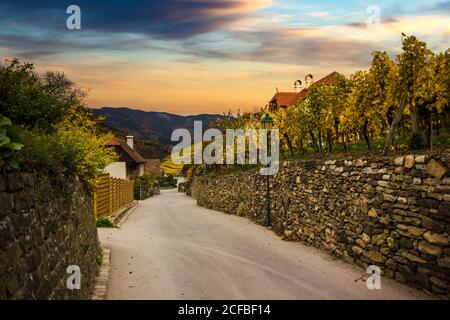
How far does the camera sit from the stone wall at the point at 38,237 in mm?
4062

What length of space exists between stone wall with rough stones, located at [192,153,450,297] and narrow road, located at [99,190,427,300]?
0.39m

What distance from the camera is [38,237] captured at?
16.6 ft

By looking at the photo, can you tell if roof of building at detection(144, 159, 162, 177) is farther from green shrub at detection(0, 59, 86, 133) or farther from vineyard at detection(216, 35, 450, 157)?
green shrub at detection(0, 59, 86, 133)

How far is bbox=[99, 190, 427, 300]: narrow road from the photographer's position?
8180mm

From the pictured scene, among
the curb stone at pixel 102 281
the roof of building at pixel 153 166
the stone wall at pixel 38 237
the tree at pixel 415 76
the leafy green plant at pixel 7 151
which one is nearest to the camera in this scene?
the stone wall at pixel 38 237

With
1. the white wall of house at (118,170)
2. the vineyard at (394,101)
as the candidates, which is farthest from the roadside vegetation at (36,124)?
the white wall of house at (118,170)

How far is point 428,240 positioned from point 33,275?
6.15 metres

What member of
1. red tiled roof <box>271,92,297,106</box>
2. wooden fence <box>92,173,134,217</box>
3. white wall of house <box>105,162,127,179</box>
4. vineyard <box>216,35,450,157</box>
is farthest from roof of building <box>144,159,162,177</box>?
vineyard <box>216,35,450,157</box>

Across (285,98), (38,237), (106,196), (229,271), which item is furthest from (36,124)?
(285,98)

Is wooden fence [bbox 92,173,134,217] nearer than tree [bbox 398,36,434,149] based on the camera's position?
No

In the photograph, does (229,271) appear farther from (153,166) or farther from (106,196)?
(153,166)

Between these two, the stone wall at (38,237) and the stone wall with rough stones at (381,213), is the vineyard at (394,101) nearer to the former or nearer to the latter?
the stone wall with rough stones at (381,213)

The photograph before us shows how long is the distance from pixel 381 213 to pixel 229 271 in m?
3.26

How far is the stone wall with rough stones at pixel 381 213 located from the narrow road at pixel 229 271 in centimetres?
39
